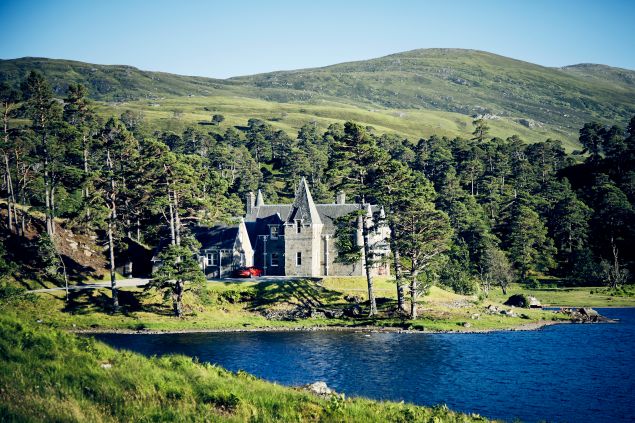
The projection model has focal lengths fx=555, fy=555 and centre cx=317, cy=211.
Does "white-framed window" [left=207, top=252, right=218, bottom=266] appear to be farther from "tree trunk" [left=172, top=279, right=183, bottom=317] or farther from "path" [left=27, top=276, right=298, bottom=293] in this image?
"tree trunk" [left=172, top=279, right=183, bottom=317]

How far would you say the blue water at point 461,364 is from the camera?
35312 millimetres

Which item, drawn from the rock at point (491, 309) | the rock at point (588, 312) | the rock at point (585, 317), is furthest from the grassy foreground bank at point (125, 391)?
the rock at point (588, 312)

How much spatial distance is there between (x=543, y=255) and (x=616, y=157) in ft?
147

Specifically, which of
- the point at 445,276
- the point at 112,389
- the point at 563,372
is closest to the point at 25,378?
the point at 112,389

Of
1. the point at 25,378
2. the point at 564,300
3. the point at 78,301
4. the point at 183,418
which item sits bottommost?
the point at 564,300

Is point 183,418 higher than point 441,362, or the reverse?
point 183,418

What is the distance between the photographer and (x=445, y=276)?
84.0 metres

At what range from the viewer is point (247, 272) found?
247 feet

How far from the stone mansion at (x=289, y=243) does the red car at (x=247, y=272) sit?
176cm

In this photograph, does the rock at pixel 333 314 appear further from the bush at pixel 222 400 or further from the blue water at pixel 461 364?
the bush at pixel 222 400

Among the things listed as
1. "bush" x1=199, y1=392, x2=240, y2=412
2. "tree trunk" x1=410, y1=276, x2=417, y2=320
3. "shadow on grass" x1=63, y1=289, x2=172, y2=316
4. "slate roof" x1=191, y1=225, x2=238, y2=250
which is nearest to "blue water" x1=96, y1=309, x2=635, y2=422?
"tree trunk" x1=410, y1=276, x2=417, y2=320

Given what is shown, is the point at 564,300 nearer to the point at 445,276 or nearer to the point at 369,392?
the point at 445,276

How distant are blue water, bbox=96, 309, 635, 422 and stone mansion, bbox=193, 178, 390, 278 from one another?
1953cm

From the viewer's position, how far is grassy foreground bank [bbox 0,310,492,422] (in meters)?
17.1
